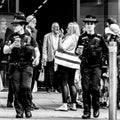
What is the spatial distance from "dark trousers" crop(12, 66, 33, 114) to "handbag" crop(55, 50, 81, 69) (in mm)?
1475

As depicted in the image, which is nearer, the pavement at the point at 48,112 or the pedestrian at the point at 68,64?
the pavement at the point at 48,112

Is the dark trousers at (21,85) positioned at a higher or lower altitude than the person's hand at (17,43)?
lower

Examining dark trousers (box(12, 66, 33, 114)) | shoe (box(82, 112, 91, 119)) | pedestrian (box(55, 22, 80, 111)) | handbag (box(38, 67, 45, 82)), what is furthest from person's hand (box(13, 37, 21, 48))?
handbag (box(38, 67, 45, 82))

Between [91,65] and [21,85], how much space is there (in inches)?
58.5

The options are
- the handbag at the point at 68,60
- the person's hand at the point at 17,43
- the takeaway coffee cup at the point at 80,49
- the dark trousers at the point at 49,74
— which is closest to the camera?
the person's hand at the point at 17,43

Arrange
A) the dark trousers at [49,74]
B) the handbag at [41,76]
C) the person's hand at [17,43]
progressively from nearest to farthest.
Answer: the person's hand at [17,43] → the handbag at [41,76] → the dark trousers at [49,74]

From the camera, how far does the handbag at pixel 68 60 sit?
1309 cm

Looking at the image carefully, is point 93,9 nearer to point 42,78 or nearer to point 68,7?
point 68,7

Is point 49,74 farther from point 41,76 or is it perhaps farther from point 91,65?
point 91,65

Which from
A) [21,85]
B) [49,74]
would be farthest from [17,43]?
[49,74]

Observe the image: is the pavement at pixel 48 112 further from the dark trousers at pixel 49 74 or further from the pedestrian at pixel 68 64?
the dark trousers at pixel 49 74

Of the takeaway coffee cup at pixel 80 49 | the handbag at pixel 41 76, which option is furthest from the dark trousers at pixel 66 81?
the handbag at pixel 41 76

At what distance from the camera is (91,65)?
12.0 meters

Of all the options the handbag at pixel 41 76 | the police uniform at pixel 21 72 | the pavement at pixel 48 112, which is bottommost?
the pavement at pixel 48 112
